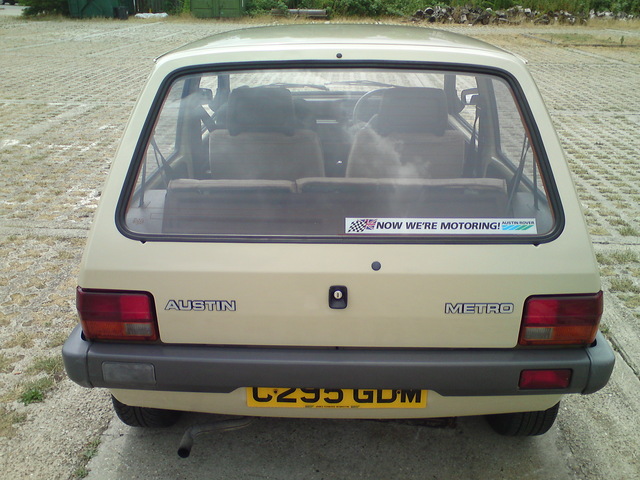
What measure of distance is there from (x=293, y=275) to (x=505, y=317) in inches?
30.4

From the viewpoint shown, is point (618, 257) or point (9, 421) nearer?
point (9, 421)

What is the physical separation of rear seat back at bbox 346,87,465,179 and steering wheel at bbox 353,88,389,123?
0.08ft

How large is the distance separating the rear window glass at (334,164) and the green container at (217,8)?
28677 millimetres

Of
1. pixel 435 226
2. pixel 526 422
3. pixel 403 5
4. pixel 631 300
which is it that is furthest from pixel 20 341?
pixel 403 5

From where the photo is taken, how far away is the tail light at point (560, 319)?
2314 mm

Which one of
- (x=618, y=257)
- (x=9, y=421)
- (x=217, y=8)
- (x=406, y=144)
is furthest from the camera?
(x=217, y=8)

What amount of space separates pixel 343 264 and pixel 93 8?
30.9 m

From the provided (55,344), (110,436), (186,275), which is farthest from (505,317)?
(55,344)

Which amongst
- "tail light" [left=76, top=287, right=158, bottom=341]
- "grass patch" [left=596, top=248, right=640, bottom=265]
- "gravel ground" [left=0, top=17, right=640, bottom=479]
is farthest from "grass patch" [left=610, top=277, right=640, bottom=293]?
"tail light" [left=76, top=287, right=158, bottom=341]

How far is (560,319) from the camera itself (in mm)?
2340

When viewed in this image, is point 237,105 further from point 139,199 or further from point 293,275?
point 293,275

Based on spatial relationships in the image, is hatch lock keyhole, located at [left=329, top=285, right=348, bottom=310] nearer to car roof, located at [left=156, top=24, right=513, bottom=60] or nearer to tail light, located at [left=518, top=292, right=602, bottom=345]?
tail light, located at [left=518, top=292, right=602, bottom=345]

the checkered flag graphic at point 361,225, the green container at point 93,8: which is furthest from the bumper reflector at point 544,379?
the green container at point 93,8

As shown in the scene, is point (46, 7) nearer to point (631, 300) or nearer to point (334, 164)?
point (631, 300)
